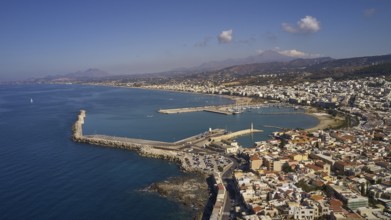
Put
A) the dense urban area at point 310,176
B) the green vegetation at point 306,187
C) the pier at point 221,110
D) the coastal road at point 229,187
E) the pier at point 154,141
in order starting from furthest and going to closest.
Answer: the pier at point 221,110
the pier at point 154,141
the green vegetation at point 306,187
the coastal road at point 229,187
the dense urban area at point 310,176

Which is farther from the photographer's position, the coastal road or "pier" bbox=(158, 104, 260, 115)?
"pier" bbox=(158, 104, 260, 115)

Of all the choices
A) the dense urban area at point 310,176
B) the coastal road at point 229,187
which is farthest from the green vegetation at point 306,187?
the coastal road at point 229,187

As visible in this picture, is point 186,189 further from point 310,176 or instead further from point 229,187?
point 310,176

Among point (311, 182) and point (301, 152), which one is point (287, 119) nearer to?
point (301, 152)

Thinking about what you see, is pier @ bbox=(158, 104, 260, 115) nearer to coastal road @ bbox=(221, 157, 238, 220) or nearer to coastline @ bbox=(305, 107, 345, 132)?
coastline @ bbox=(305, 107, 345, 132)

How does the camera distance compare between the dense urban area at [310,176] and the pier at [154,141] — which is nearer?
the dense urban area at [310,176]

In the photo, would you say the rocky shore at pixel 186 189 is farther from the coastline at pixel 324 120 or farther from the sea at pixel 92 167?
the coastline at pixel 324 120

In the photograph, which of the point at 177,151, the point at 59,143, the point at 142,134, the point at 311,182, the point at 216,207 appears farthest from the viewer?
the point at 142,134

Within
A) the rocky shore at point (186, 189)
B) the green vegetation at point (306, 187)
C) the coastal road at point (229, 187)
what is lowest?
the rocky shore at point (186, 189)

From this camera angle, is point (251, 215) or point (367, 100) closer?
point (251, 215)

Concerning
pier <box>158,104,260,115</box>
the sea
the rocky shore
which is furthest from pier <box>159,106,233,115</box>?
the rocky shore

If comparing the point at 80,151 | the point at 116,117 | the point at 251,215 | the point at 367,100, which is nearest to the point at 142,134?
the point at 80,151
